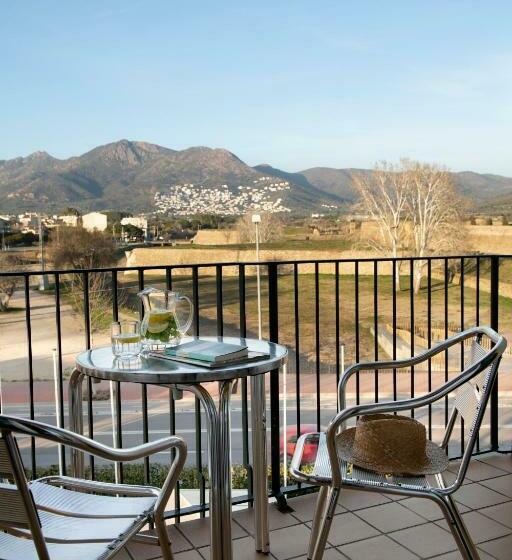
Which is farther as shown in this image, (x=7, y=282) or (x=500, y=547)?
(x=7, y=282)

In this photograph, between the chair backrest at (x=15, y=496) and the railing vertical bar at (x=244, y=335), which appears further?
the railing vertical bar at (x=244, y=335)

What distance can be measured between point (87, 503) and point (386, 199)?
127 ft

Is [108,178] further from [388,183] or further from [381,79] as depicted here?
A: [381,79]

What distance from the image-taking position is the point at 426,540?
88.4 inches

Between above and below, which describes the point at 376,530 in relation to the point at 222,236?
below

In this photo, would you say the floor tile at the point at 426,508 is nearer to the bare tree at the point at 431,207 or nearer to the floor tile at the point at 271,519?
the floor tile at the point at 271,519

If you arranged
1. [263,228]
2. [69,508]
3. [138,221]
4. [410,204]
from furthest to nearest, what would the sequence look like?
[410,204]
[263,228]
[138,221]
[69,508]

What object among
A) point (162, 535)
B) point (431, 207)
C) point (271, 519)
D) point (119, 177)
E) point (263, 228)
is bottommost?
point (271, 519)

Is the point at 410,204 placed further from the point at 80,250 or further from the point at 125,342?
the point at 125,342

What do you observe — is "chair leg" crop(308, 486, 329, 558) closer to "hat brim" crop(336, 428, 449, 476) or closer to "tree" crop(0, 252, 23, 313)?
"hat brim" crop(336, 428, 449, 476)

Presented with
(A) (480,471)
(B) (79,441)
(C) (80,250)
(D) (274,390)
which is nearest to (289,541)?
(D) (274,390)

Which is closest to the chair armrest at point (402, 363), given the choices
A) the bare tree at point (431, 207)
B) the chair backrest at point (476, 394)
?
the chair backrest at point (476, 394)

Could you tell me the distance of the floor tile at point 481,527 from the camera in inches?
88.7

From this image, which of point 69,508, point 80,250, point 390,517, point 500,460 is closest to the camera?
point 69,508
